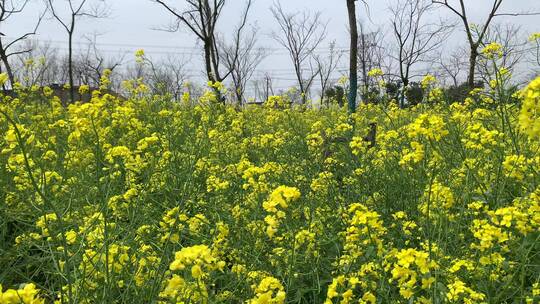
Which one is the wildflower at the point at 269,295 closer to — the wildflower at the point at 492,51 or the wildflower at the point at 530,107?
the wildflower at the point at 530,107

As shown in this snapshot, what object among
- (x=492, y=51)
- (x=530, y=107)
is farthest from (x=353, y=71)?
(x=530, y=107)

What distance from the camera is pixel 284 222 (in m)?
2.34

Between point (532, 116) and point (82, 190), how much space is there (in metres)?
2.60

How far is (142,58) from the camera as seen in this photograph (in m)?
4.45

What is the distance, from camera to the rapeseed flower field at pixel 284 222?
1.72 meters

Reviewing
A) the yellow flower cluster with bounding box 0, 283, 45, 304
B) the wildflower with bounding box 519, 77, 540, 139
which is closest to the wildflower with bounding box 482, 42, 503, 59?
the wildflower with bounding box 519, 77, 540, 139

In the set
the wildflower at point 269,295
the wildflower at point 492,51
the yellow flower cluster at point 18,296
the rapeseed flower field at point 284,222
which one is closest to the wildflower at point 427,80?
the rapeseed flower field at point 284,222

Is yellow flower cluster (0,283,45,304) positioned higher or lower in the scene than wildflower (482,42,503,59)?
lower

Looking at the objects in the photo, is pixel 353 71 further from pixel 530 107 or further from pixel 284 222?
pixel 530 107

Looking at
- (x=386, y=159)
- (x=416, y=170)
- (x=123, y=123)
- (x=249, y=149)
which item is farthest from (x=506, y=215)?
(x=249, y=149)

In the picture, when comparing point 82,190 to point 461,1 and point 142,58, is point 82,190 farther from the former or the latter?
point 461,1

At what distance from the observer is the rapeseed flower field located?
5.66ft

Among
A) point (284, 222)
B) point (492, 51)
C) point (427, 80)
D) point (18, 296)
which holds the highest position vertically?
point (492, 51)

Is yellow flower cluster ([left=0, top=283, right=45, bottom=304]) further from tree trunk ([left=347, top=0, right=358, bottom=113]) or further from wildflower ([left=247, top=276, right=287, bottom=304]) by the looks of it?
tree trunk ([left=347, top=0, right=358, bottom=113])
